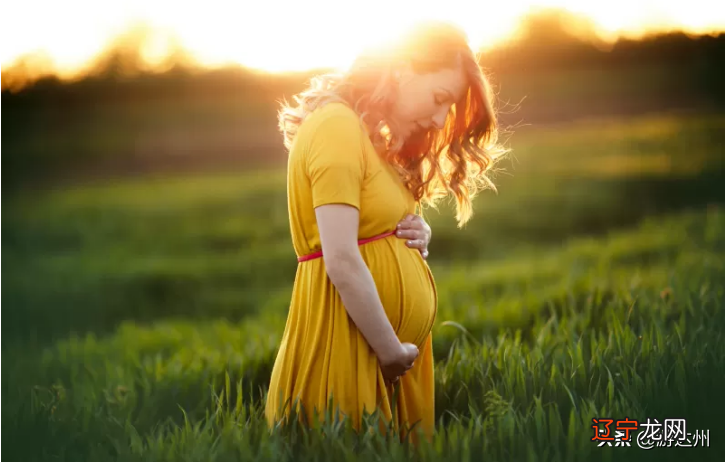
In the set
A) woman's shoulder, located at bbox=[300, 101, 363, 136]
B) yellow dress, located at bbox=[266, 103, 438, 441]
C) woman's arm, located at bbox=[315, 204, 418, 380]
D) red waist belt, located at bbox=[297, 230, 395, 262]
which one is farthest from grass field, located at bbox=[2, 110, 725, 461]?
woman's shoulder, located at bbox=[300, 101, 363, 136]

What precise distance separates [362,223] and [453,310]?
291 cm

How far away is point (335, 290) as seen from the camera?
2.27m

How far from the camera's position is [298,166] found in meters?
2.19

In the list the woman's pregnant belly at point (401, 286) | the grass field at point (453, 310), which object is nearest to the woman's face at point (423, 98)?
the woman's pregnant belly at point (401, 286)

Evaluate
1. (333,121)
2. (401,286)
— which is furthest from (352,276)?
(333,121)

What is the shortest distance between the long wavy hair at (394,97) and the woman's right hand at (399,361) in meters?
0.60

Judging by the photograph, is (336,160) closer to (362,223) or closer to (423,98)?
(362,223)

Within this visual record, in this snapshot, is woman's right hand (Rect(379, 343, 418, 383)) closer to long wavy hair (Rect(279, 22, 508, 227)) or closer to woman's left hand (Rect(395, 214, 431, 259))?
woman's left hand (Rect(395, 214, 431, 259))

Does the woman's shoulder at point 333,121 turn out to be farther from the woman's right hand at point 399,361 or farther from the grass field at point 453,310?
the grass field at point 453,310

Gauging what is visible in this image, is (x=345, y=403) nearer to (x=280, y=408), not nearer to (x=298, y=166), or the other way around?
(x=280, y=408)

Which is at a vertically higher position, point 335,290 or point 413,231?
point 413,231

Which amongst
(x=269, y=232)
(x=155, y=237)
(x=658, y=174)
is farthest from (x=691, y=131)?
(x=155, y=237)

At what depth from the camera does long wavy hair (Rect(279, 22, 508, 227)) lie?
2.26 m

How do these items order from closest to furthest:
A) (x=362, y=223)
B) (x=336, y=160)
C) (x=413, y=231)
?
1. (x=336, y=160)
2. (x=362, y=223)
3. (x=413, y=231)
